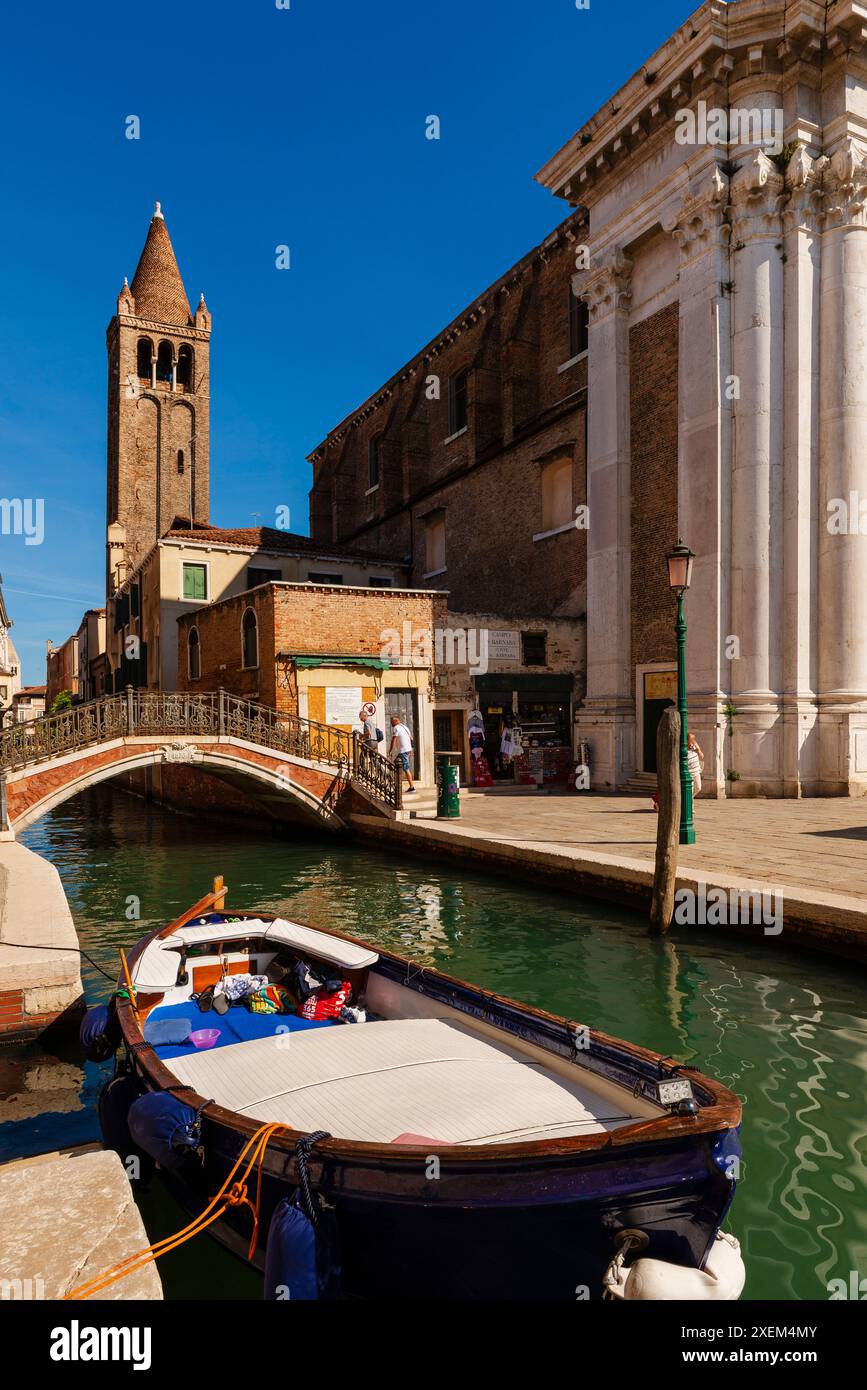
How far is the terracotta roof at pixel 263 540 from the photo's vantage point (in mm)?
24703

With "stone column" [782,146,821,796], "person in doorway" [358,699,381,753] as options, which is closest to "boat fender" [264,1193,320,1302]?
"person in doorway" [358,699,381,753]

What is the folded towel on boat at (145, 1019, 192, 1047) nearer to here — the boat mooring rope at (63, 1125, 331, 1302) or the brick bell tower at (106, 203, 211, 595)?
the boat mooring rope at (63, 1125, 331, 1302)

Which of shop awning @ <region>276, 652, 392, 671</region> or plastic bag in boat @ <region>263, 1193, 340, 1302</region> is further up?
shop awning @ <region>276, 652, 392, 671</region>

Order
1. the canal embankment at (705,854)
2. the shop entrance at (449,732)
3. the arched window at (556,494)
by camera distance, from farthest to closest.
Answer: the arched window at (556,494) → the shop entrance at (449,732) → the canal embankment at (705,854)

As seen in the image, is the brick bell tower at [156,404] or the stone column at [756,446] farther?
the brick bell tower at [156,404]

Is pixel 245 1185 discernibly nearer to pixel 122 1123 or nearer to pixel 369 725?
pixel 122 1123

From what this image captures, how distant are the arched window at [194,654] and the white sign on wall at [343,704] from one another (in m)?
5.52

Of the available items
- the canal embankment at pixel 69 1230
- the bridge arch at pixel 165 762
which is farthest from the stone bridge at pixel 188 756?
the canal embankment at pixel 69 1230

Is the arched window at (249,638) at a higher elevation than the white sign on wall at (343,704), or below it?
higher

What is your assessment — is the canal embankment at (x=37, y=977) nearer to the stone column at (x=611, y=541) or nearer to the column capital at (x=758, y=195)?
the stone column at (x=611, y=541)

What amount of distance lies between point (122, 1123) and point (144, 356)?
161 ft

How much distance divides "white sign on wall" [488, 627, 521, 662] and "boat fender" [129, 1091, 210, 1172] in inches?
692

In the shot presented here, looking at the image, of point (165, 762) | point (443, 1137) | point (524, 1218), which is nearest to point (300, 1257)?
point (443, 1137)

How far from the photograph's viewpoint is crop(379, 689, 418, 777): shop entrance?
1992 cm
